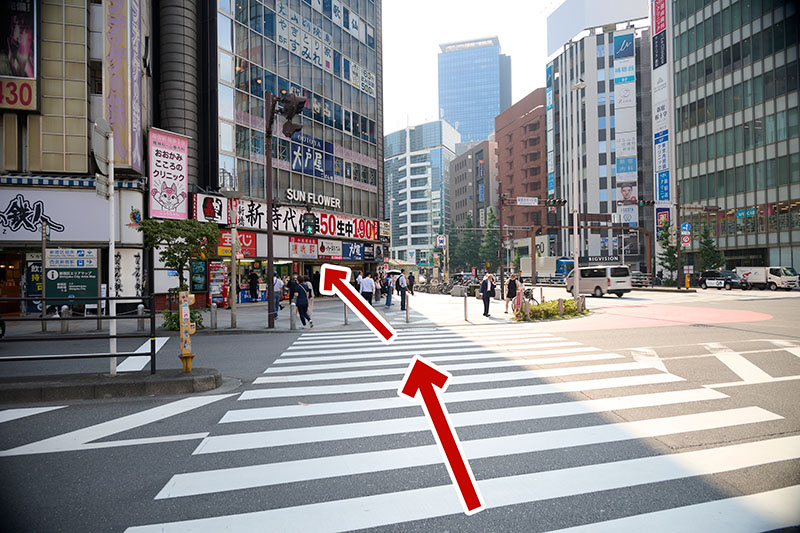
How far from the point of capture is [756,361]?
8383 millimetres

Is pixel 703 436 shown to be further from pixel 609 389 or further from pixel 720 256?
pixel 720 256

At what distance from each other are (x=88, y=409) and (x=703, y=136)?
54.1 meters

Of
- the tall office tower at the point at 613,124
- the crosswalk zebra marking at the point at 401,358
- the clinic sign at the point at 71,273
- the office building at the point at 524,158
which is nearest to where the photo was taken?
the crosswalk zebra marking at the point at 401,358

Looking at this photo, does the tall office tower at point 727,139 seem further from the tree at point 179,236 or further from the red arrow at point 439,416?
the red arrow at point 439,416

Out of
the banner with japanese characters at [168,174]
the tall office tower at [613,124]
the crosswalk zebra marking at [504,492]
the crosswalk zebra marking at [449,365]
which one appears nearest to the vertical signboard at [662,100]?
the tall office tower at [613,124]

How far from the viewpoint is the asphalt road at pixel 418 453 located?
3143mm

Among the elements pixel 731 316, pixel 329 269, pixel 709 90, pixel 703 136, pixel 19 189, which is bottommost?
pixel 731 316

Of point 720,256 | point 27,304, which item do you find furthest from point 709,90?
point 27,304

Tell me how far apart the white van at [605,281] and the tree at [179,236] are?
25170 mm

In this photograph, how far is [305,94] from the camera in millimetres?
32312

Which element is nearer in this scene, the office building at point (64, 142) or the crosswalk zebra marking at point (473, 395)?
the crosswalk zebra marking at point (473, 395)

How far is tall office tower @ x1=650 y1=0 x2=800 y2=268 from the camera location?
31.4 meters

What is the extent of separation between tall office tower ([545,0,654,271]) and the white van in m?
40.2

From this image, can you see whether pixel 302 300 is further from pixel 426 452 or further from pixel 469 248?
pixel 469 248
